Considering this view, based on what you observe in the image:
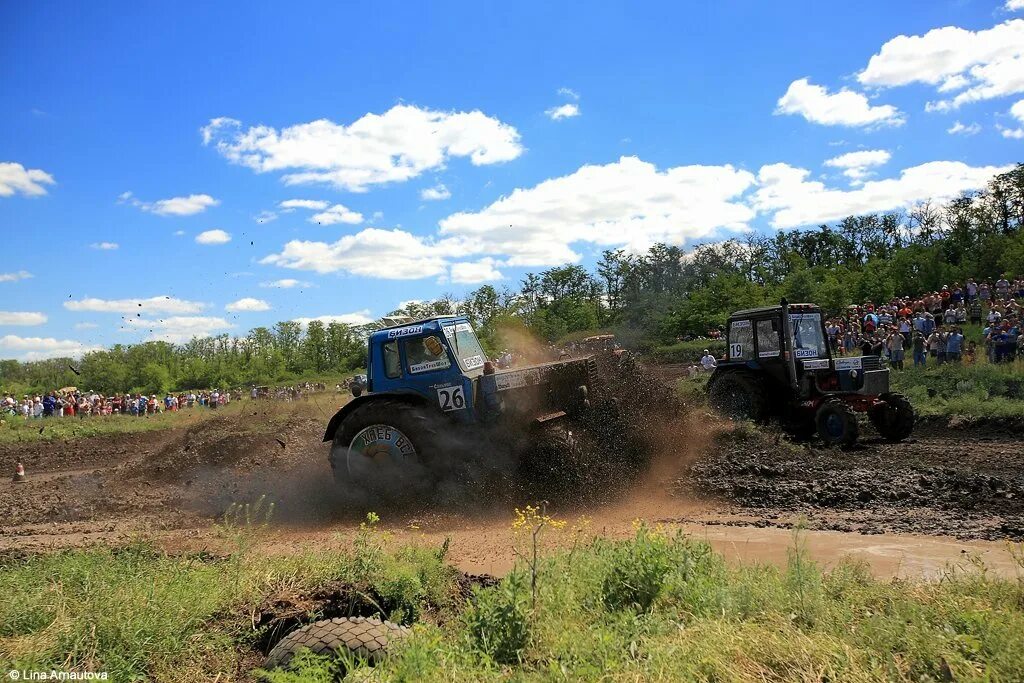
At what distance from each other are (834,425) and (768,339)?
76.1 inches

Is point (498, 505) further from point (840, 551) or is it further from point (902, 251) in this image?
point (902, 251)

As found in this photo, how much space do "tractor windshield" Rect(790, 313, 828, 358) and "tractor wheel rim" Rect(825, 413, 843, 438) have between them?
127cm

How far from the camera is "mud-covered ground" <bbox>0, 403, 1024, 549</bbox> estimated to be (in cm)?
834

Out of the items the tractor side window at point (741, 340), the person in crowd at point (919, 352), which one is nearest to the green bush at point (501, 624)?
the tractor side window at point (741, 340)

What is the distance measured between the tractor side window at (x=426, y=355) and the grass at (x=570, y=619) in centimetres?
382

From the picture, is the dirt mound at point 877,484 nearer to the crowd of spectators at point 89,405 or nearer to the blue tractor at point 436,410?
the blue tractor at point 436,410

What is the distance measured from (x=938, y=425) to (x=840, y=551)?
9273 millimetres

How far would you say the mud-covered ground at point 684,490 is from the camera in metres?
8.34

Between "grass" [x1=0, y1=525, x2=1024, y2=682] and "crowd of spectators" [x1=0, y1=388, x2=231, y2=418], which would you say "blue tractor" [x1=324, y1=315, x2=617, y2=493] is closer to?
"grass" [x1=0, y1=525, x2=1024, y2=682]

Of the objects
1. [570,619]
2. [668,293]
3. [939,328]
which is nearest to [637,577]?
[570,619]

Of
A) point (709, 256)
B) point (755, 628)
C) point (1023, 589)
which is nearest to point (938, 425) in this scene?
point (1023, 589)

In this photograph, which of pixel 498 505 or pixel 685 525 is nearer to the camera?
pixel 685 525

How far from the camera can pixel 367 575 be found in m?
5.51

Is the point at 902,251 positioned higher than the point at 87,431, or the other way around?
the point at 902,251
